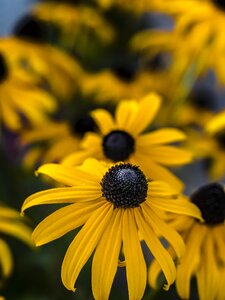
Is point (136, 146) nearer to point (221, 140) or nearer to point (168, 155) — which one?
point (168, 155)

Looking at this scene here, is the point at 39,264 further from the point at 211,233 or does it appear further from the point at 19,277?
the point at 211,233

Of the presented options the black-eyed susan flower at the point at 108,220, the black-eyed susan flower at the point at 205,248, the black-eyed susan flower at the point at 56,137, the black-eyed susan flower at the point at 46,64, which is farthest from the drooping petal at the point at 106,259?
the black-eyed susan flower at the point at 46,64

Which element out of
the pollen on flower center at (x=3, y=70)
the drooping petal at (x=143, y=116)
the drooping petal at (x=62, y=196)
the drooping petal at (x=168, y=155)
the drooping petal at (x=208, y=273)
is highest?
the pollen on flower center at (x=3, y=70)

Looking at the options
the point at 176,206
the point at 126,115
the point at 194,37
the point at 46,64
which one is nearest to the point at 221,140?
the point at 194,37

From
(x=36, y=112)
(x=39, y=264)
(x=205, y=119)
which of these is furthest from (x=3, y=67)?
(x=205, y=119)

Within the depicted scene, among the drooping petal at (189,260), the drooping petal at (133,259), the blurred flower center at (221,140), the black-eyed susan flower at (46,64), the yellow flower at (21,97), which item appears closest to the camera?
the drooping petal at (133,259)

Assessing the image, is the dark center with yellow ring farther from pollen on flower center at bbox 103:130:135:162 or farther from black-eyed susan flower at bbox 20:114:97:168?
pollen on flower center at bbox 103:130:135:162

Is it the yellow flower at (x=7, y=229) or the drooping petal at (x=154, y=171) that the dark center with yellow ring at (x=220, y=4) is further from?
the yellow flower at (x=7, y=229)
